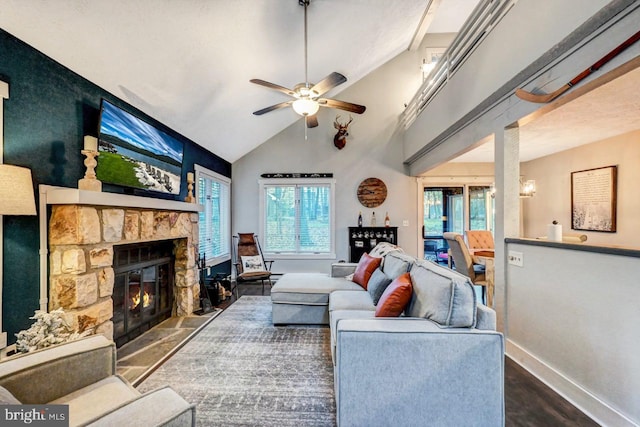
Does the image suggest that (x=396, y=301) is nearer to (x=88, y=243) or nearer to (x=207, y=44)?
(x=88, y=243)

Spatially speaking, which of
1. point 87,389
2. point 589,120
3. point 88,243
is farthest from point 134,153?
point 589,120

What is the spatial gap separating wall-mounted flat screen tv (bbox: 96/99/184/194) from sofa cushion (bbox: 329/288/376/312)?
2.36m

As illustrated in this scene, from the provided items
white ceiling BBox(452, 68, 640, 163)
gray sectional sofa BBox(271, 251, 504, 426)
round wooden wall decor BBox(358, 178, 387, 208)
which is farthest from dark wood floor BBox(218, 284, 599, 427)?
round wooden wall decor BBox(358, 178, 387, 208)

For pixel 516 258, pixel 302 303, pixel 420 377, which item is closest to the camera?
pixel 420 377

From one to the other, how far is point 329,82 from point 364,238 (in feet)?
12.0

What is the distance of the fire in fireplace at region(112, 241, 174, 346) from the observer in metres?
2.94

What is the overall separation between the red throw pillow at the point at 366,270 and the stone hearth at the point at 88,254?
2.40m

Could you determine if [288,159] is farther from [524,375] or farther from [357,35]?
[524,375]

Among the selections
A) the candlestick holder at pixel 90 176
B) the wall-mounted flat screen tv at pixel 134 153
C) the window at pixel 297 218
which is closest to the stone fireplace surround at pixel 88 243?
the candlestick holder at pixel 90 176

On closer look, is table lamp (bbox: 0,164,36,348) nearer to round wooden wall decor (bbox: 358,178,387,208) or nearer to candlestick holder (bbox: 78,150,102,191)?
candlestick holder (bbox: 78,150,102,191)

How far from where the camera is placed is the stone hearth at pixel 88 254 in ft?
7.38

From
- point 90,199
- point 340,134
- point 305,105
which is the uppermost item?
point 340,134

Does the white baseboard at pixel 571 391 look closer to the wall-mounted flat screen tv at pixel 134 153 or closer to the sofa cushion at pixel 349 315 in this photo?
the sofa cushion at pixel 349 315

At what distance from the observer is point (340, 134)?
235 inches
